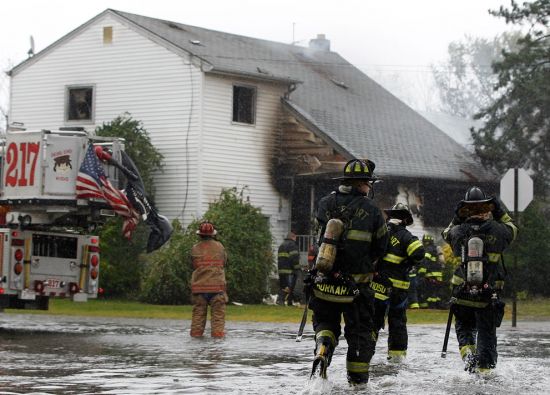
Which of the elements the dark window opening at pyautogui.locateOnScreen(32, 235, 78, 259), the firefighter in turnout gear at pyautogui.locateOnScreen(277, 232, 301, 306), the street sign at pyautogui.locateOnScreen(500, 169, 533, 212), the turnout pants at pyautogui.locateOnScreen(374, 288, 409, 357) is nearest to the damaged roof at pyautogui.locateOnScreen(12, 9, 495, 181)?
the firefighter in turnout gear at pyautogui.locateOnScreen(277, 232, 301, 306)

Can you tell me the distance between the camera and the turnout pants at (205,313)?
14188 mm

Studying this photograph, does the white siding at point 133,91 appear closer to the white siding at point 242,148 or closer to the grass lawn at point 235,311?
the white siding at point 242,148

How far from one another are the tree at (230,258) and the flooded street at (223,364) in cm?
721

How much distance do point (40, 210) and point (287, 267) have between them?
388 inches

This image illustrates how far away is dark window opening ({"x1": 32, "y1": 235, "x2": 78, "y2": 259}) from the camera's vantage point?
48.1 ft

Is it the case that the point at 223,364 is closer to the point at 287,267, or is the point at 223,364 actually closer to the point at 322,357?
the point at 322,357

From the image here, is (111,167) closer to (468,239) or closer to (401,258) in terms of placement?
(401,258)

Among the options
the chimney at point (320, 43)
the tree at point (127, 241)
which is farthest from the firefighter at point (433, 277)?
the chimney at point (320, 43)

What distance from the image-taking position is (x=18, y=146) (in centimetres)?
1448

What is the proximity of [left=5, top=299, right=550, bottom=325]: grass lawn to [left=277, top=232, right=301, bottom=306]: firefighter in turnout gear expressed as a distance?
654mm

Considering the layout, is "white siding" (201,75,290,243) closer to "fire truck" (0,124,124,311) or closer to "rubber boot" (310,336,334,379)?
"fire truck" (0,124,124,311)

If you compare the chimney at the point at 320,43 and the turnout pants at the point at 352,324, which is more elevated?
the chimney at the point at 320,43

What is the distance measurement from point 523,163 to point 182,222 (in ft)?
32.8

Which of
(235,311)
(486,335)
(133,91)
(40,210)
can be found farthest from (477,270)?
(133,91)
